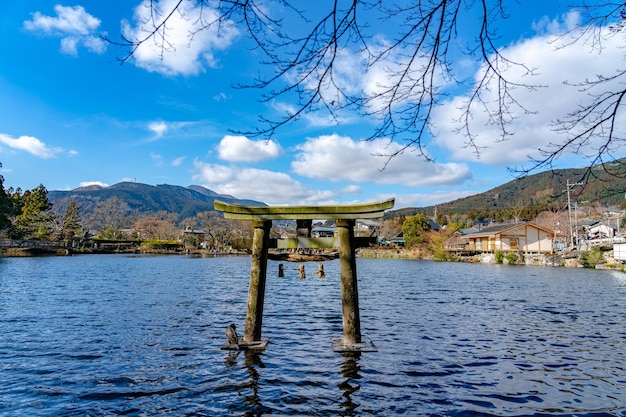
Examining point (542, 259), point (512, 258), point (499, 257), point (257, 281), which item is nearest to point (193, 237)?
point (499, 257)

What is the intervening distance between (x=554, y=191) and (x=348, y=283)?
184 inches

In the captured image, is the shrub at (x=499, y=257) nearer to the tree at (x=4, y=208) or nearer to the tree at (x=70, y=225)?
the tree at (x=4, y=208)

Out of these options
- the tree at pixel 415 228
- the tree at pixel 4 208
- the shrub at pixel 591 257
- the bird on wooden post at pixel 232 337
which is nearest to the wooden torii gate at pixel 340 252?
the bird on wooden post at pixel 232 337

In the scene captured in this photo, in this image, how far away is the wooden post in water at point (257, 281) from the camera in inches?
346

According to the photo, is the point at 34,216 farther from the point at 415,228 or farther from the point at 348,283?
the point at 348,283

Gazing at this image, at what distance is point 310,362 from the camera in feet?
26.8

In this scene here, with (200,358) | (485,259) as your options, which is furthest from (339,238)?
(485,259)

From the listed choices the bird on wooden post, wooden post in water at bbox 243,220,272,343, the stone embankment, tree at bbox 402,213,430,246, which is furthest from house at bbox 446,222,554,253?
the bird on wooden post

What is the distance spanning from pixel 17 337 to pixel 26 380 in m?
4.28

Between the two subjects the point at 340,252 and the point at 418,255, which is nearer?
the point at 340,252

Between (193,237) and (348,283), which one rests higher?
(193,237)

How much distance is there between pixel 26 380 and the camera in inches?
278

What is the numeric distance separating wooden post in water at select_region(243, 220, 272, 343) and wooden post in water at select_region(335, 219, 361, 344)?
1.75 m

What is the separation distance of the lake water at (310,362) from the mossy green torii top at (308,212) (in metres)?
3.10
